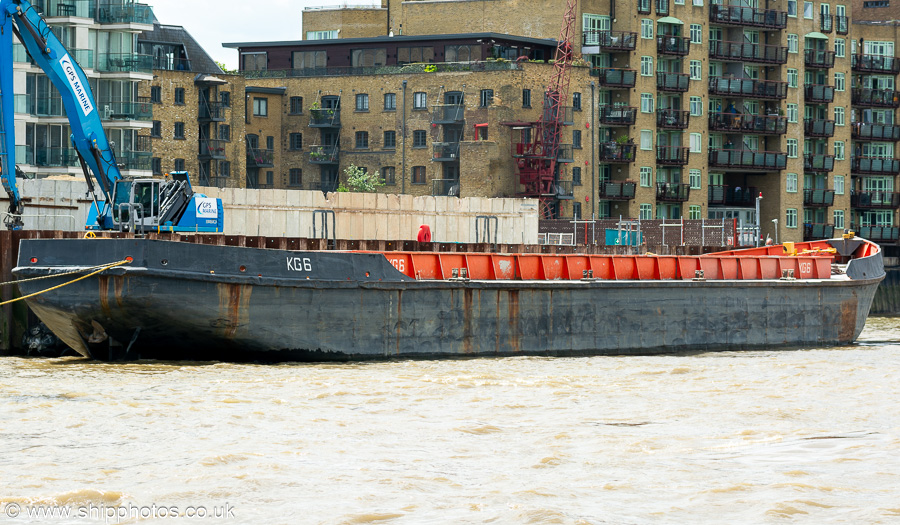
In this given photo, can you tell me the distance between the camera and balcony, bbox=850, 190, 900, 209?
335ft

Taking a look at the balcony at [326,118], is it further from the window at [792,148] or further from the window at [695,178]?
the window at [792,148]

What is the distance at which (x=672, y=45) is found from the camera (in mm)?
90500

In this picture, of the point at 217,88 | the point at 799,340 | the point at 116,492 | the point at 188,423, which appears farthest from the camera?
the point at 217,88

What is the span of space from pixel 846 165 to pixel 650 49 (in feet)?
73.7

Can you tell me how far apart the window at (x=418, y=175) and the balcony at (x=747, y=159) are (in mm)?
22031

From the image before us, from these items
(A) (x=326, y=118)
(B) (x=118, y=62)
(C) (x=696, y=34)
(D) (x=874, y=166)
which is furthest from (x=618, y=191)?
(B) (x=118, y=62)

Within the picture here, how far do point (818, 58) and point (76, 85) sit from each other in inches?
3042

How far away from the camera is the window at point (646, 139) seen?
296 feet

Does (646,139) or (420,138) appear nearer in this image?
(420,138)

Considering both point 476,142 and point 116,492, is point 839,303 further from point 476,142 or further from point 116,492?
point 476,142

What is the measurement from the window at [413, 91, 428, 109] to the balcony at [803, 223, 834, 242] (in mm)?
32174

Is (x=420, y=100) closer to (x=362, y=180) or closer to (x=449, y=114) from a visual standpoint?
(x=449, y=114)

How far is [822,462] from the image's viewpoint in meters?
16.2

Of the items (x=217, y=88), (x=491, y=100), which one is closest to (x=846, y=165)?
(x=491, y=100)
